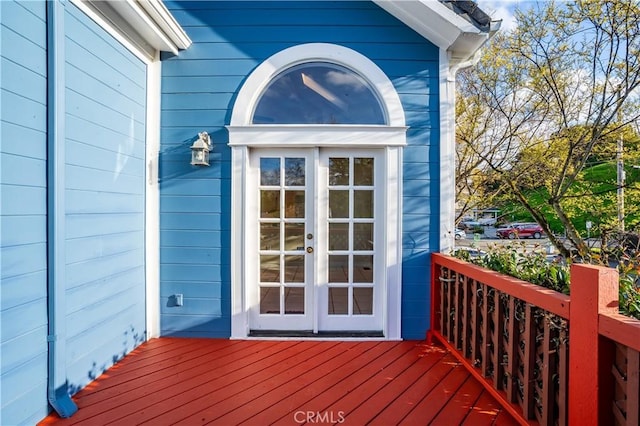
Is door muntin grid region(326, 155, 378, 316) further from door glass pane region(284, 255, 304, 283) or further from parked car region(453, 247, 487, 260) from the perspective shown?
parked car region(453, 247, 487, 260)

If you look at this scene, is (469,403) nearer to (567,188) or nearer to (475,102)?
(567,188)

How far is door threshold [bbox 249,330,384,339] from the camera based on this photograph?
300 cm

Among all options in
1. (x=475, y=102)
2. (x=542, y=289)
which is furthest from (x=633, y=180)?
(x=542, y=289)

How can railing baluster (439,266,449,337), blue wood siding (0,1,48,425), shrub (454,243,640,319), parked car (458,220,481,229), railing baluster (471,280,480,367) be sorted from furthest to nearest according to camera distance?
parked car (458,220,481,229), railing baluster (439,266,449,337), railing baluster (471,280,480,367), blue wood siding (0,1,48,425), shrub (454,243,640,319)

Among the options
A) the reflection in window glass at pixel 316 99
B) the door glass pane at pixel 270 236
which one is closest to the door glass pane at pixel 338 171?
the reflection in window glass at pixel 316 99

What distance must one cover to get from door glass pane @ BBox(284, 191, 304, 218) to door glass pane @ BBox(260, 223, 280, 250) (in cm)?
18

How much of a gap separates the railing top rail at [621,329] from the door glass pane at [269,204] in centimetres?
243

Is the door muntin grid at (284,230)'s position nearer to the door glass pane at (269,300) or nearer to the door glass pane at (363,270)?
the door glass pane at (269,300)

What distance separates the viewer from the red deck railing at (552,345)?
1.26m

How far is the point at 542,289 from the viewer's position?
167cm

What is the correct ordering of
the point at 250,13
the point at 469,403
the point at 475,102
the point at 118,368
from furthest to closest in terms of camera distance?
the point at 475,102 < the point at 250,13 < the point at 118,368 < the point at 469,403

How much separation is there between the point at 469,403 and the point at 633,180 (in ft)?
12.2

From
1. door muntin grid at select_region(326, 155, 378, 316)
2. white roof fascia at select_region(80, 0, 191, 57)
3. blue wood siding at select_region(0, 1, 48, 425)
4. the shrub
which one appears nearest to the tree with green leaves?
the shrub

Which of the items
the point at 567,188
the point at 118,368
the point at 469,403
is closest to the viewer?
the point at 469,403
